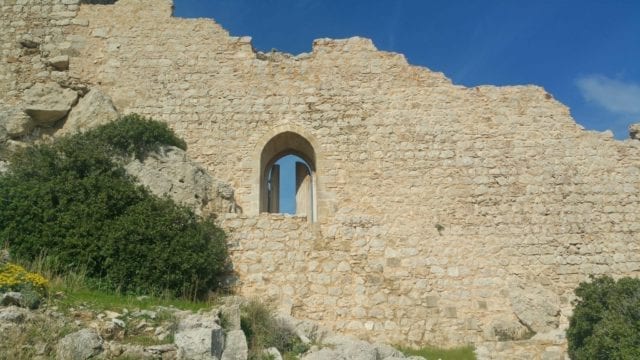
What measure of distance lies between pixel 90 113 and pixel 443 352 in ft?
29.6

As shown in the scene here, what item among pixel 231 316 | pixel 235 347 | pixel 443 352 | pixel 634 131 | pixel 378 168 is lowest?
pixel 443 352

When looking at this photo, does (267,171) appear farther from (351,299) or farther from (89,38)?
(89,38)

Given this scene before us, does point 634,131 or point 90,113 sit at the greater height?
point 90,113

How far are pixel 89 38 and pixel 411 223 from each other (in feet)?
29.1

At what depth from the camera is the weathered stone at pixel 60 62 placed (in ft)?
44.7

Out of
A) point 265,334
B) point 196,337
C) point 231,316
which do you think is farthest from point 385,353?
point 196,337

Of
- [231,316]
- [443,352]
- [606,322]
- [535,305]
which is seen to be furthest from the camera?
[535,305]

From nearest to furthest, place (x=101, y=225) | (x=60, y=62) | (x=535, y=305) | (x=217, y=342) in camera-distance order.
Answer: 1. (x=217, y=342)
2. (x=101, y=225)
3. (x=535, y=305)
4. (x=60, y=62)

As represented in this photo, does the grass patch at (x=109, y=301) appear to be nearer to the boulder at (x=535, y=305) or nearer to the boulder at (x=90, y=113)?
the boulder at (x=90, y=113)

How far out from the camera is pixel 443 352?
34.9 ft

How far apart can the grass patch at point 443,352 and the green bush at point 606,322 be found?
1812 millimetres

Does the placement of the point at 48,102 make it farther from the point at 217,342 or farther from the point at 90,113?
the point at 217,342

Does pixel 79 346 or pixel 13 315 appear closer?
pixel 79 346

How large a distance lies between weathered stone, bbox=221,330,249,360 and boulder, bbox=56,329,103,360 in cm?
154
